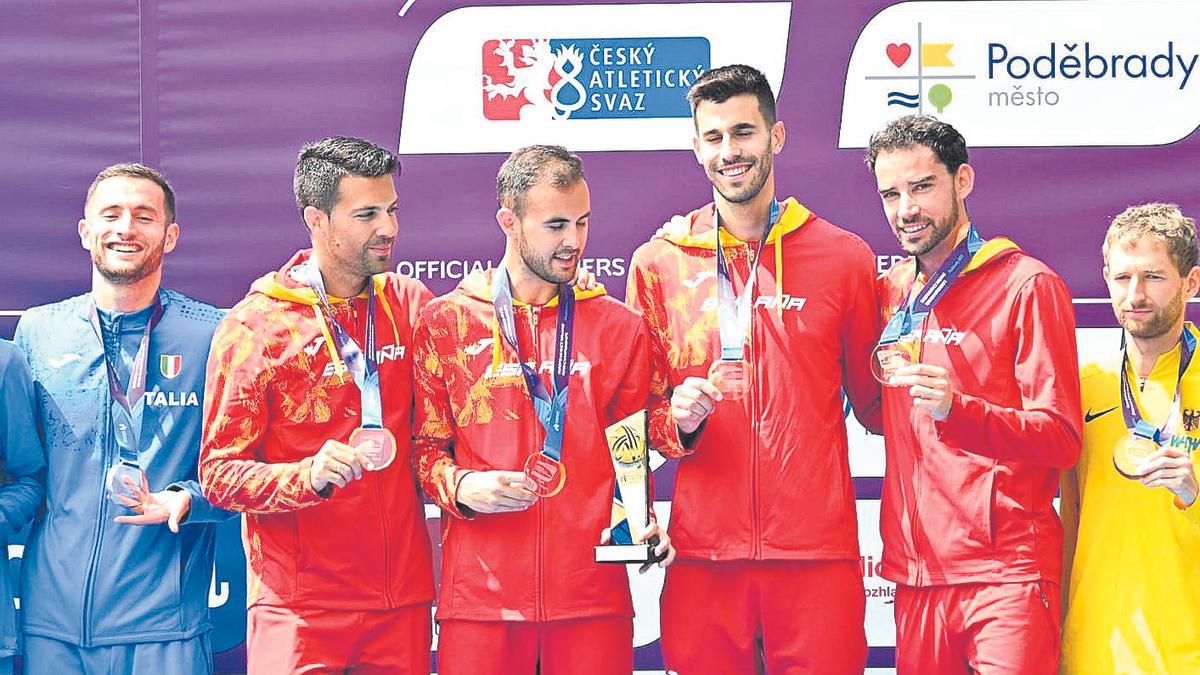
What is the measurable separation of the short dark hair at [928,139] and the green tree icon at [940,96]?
46.7 inches

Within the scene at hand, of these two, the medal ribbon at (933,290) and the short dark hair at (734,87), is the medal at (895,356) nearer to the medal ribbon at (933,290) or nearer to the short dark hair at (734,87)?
the medal ribbon at (933,290)

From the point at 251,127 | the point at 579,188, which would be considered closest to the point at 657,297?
the point at 579,188

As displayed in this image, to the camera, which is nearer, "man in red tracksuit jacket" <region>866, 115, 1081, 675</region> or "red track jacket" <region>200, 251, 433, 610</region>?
"man in red tracksuit jacket" <region>866, 115, 1081, 675</region>

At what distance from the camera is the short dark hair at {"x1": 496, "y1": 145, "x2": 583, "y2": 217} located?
398cm

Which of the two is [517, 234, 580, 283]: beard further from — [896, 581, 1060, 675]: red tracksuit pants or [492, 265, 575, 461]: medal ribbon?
[896, 581, 1060, 675]: red tracksuit pants

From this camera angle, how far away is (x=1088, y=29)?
5148 millimetres

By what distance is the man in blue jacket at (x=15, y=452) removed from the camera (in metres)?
4.25

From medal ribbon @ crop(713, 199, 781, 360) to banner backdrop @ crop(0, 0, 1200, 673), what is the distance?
3.72 feet

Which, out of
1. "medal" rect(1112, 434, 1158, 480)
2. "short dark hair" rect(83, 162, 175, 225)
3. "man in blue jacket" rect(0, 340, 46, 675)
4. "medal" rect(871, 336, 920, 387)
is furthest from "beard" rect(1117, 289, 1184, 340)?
"man in blue jacket" rect(0, 340, 46, 675)

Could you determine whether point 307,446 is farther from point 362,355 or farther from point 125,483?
point 125,483

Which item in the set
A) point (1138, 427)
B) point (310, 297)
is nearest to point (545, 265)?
point (310, 297)

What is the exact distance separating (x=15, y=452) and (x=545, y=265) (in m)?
1.71

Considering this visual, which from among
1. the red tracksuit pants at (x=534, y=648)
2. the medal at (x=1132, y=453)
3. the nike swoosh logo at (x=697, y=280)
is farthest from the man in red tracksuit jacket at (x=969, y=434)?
the red tracksuit pants at (x=534, y=648)

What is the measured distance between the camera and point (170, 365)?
14.2ft
